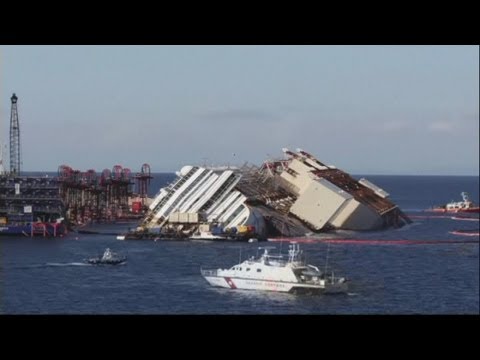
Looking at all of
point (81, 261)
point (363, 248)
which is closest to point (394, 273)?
point (363, 248)

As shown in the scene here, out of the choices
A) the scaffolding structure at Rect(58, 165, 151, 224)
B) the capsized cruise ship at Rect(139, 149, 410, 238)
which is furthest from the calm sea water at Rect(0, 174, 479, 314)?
the scaffolding structure at Rect(58, 165, 151, 224)

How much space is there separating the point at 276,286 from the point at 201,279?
5.03 feet

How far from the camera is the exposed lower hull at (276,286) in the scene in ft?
31.4

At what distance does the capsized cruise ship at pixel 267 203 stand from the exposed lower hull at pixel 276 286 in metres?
5.74

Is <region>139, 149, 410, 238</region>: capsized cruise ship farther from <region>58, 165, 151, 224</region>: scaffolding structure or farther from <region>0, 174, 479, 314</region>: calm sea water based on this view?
<region>58, 165, 151, 224</region>: scaffolding structure

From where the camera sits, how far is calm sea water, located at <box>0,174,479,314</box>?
29.1 feet

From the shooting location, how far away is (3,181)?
18.4 meters

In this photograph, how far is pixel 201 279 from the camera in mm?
10773

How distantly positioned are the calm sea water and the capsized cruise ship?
0.58 meters

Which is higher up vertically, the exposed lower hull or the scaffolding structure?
the scaffolding structure

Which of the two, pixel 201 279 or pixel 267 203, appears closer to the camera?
pixel 201 279

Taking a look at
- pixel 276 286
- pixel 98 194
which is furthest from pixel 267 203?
pixel 276 286

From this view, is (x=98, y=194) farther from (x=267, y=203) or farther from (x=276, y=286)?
(x=276, y=286)
